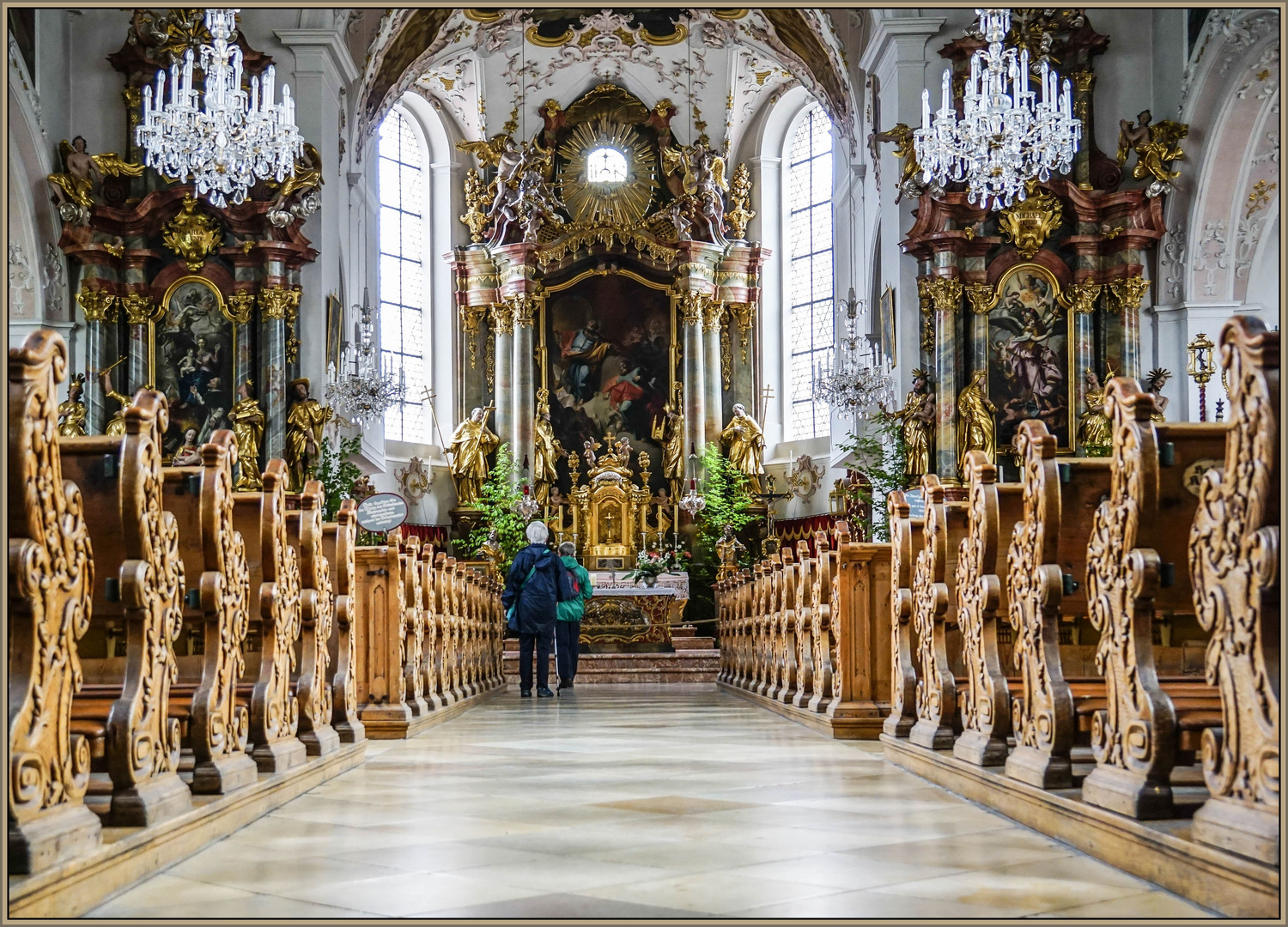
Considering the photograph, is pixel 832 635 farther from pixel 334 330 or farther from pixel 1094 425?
pixel 334 330

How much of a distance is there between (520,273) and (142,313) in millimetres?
8064

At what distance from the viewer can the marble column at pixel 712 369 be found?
23.4 meters

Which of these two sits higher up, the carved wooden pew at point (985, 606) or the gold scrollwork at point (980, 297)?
the gold scrollwork at point (980, 297)

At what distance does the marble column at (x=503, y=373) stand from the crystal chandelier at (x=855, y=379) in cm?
699

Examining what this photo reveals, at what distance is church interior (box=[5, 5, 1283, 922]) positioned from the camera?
3.43m

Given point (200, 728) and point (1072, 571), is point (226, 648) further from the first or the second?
point (1072, 571)

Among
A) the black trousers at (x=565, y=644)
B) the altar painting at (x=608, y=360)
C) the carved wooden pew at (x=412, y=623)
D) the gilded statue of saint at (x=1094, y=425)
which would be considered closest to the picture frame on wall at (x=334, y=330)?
the black trousers at (x=565, y=644)

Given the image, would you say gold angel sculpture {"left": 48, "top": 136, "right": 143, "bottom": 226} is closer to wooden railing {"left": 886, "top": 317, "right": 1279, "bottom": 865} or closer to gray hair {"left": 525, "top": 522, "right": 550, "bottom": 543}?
gray hair {"left": 525, "top": 522, "right": 550, "bottom": 543}

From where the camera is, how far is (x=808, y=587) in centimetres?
965

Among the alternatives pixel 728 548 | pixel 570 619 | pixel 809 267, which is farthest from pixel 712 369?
pixel 570 619

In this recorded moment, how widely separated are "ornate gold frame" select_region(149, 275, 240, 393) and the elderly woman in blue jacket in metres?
5.58

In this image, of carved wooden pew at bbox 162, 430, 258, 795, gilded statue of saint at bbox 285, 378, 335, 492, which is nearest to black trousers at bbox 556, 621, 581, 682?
gilded statue of saint at bbox 285, 378, 335, 492

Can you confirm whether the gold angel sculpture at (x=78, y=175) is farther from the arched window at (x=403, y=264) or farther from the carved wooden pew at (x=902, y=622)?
the carved wooden pew at (x=902, y=622)

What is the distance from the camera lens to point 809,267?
2464 centimetres
